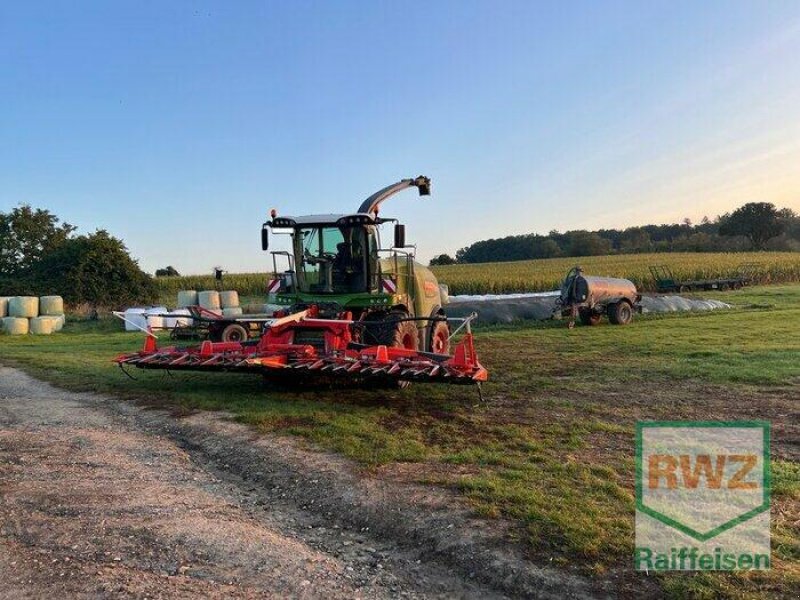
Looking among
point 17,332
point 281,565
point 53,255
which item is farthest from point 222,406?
point 53,255

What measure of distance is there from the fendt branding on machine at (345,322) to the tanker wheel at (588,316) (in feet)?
31.5

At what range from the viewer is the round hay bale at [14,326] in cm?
2067

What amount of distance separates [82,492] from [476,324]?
1687cm

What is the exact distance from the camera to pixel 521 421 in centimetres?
668

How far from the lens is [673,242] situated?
70.2 meters

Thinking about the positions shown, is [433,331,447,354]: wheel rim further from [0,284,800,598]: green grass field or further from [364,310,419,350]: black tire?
[364,310,419,350]: black tire

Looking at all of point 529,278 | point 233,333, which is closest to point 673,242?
point 529,278

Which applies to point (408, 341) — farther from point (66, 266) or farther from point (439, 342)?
point (66, 266)

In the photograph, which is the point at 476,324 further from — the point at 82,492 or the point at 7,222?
the point at 7,222

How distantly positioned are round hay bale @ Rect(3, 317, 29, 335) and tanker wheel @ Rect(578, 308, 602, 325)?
1868 centimetres

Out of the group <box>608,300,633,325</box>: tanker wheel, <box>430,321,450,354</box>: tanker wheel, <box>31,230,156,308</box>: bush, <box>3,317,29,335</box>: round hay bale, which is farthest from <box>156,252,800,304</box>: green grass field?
<box>430,321,450,354</box>: tanker wheel

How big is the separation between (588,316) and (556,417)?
43.5ft

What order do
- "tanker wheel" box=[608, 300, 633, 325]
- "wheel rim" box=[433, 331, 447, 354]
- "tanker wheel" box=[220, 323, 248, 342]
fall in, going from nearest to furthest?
"wheel rim" box=[433, 331, 447, 354] → "tanker wheel" box=[220, 323, 248, 342] → "tanker wheel" box=[608, 300, 633, 325]

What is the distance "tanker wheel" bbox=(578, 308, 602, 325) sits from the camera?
1931 cm
